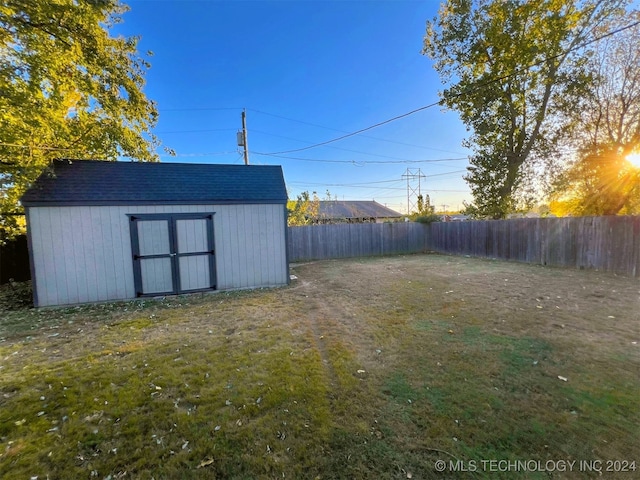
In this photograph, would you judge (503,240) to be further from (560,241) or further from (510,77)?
(510,77)

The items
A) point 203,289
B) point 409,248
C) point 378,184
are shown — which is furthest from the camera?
point 378,184

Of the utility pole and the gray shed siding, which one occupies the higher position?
the utility pole

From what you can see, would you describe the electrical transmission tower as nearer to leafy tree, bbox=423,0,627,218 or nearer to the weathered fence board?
the weathered fence board

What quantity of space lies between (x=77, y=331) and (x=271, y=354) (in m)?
3.14

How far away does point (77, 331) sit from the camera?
408 cm

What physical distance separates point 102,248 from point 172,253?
50.1 inches

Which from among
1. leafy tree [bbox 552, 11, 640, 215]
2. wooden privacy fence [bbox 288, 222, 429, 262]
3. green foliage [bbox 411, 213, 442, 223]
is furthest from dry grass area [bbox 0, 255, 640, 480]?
green foliage [bbox 411, 213, 442, 223]

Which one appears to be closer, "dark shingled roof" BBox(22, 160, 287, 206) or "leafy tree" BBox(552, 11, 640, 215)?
"dark shingled roof" BBox(22, 160, 287, 206)

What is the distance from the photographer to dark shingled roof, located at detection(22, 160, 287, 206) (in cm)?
552

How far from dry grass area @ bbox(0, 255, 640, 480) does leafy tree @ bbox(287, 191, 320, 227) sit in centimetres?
1221

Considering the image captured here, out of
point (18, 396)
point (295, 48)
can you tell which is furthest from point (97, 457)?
point (295, 48)

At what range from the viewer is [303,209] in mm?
18484

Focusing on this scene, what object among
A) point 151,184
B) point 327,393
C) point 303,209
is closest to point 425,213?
point 303,209

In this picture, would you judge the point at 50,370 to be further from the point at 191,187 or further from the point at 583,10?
the point at 583,10
